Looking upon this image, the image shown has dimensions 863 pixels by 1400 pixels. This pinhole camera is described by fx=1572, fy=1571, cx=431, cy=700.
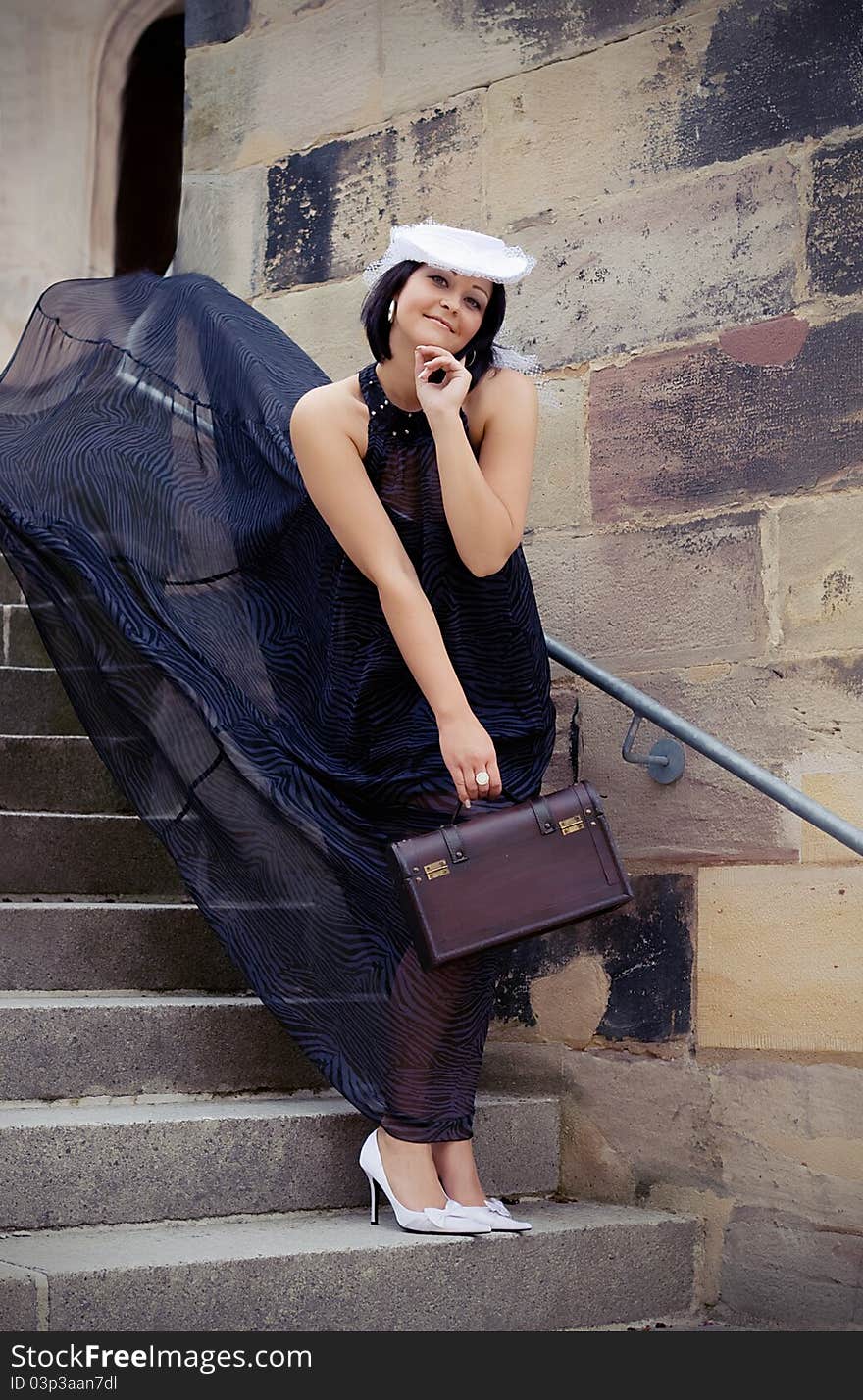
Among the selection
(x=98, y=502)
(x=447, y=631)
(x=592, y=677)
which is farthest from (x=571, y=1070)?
(x=98, y=502)

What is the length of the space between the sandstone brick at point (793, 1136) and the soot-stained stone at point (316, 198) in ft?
6.46

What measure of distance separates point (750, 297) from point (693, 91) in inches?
17.9

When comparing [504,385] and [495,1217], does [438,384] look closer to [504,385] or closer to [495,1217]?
[504,385]

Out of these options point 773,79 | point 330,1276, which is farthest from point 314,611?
point 773,79

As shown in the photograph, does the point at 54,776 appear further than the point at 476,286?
Yes

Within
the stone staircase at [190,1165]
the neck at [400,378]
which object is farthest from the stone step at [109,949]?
the neck at [400,378]

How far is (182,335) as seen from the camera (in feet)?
9.87

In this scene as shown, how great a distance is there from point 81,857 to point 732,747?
4.11 ft

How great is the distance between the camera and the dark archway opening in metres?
5.64

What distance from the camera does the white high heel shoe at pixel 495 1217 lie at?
238cm

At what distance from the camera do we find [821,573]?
270cm

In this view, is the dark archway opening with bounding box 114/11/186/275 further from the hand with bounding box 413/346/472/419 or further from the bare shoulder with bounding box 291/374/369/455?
the hand with bounding box 413/346/472/419

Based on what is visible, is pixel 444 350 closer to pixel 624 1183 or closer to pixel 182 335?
pixel 182 335

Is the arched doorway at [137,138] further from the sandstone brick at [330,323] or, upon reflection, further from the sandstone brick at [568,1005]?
the sandstone brick at [568,1005]
